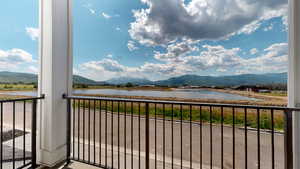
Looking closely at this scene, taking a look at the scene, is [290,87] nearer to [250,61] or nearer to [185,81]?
[250,61]

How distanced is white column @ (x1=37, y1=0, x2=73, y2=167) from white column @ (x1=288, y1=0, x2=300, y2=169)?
261 cm

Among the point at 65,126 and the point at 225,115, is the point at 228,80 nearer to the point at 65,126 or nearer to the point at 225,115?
the point at 225,115

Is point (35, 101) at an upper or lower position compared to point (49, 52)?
lower

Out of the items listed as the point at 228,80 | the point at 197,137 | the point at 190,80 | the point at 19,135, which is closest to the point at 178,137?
the point at 197,137

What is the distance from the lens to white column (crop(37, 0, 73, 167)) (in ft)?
5.86

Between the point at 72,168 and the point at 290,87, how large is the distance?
2.59 metres

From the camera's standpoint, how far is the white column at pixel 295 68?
128 centimetres

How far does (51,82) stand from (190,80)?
1834 millimetres

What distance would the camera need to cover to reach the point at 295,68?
1.29 meters

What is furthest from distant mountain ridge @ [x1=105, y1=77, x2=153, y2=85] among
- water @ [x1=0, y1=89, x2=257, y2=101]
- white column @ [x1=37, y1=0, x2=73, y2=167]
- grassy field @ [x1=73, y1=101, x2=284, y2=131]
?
white column @ [x1=37, y1=0, x2=73, y2=167]

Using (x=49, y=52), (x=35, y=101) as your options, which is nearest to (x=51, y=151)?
(x=35, y=101)

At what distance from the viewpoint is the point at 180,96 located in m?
2.00

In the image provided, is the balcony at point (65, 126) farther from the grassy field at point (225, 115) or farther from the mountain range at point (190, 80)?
the mountain range at point (190, 80)

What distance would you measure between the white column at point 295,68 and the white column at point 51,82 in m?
2.61
